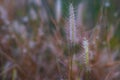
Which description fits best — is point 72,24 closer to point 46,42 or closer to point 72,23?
point 72,23

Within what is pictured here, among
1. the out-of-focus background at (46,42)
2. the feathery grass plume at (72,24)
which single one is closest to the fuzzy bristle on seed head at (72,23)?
the feathery grass plume at (72,24)

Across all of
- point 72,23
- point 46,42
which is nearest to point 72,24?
point 72,23

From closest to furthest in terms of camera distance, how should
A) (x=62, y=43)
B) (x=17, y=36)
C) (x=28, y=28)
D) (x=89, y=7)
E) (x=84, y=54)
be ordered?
(x=84, y=54), (x=62, y=43), (x=17, y=36), (x=28, y=28), (x=89, y=7)

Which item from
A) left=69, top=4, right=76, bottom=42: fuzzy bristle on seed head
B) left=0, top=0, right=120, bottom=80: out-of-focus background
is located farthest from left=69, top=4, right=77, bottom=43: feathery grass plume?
left=0, top=0, right=120, bottom=80: out-of-focus background

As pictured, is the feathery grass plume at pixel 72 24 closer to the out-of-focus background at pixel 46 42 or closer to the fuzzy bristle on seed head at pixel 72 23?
the fuzzy bristle on seed head at pixel 72 23

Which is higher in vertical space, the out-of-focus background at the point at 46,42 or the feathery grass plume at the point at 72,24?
the out-of-focus background at the point at 46,42

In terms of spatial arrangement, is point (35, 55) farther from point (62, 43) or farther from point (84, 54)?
point (84, 54)

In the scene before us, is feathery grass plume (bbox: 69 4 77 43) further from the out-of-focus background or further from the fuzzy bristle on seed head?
the out-of-focus background

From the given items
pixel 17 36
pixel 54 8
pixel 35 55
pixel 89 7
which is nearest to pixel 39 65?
pixel 35 55
